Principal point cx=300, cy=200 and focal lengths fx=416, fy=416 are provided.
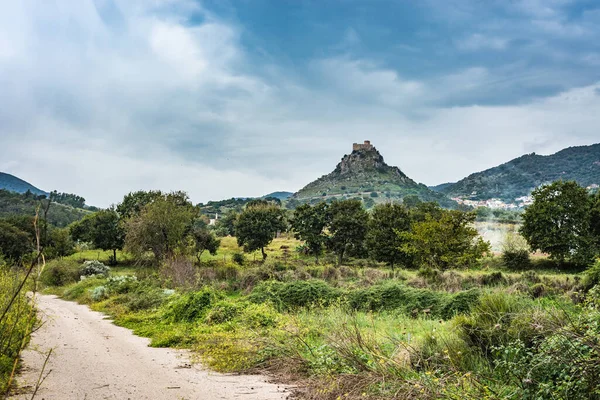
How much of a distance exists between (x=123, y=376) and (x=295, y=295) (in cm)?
1123

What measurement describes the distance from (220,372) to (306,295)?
1005 cm

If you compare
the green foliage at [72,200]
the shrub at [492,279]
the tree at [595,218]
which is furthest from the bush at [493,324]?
the green foliage at [72,200]

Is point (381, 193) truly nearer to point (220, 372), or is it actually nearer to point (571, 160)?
point (571, 160)

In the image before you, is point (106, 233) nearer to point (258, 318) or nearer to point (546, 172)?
point (258, 318)

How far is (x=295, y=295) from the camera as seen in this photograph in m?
19.2

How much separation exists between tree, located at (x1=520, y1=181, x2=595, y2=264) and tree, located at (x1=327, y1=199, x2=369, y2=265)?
16568 millimetres

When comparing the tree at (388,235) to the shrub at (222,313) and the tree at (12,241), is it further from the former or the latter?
the tree at (12,241)

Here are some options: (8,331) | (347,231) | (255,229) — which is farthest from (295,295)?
(255,229)

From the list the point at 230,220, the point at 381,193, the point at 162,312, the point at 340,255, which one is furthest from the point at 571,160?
the point at 162,312

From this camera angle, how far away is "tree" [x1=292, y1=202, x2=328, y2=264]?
5062cm

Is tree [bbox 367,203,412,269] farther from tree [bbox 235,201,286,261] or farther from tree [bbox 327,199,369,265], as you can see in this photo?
tree [bbox 235,201,286,261]

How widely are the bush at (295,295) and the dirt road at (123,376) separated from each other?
6.92 m

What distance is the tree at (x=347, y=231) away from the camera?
47.8m

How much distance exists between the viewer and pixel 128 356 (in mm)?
10406
